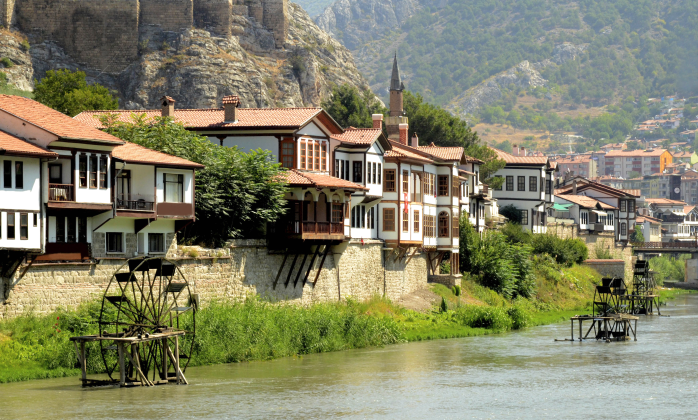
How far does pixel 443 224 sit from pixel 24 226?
3779 cm

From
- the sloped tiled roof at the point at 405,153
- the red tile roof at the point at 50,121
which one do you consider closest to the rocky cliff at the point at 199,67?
the sloped tiled roof at the point at 405,153

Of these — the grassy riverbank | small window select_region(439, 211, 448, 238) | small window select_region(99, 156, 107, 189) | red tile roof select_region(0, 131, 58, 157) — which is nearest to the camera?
red tile roof select_region(0, 131, 58, 157)

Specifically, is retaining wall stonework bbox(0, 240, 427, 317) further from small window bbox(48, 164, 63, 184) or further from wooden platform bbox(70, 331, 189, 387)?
small window bbox(48, 164, 63, 184)

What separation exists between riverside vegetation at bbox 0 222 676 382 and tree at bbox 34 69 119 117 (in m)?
28.4

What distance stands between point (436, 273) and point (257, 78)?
51.0 metres

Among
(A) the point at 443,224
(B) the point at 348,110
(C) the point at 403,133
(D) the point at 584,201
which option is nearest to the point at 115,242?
(A) the point at 443,224

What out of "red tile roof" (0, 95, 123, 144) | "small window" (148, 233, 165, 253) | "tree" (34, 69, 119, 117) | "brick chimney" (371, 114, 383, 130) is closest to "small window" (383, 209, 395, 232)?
"brick chimney" (371, 114, 383, 130)

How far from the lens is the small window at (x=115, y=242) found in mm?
45094

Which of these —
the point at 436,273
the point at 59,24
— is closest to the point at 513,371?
the point at 436,273

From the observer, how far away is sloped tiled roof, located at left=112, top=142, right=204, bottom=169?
45406mm

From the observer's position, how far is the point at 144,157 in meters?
46.3

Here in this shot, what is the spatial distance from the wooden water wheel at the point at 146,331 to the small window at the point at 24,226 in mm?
3537

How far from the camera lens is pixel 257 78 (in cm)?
11944

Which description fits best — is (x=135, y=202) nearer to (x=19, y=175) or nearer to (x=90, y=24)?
(x=19, y=175)
